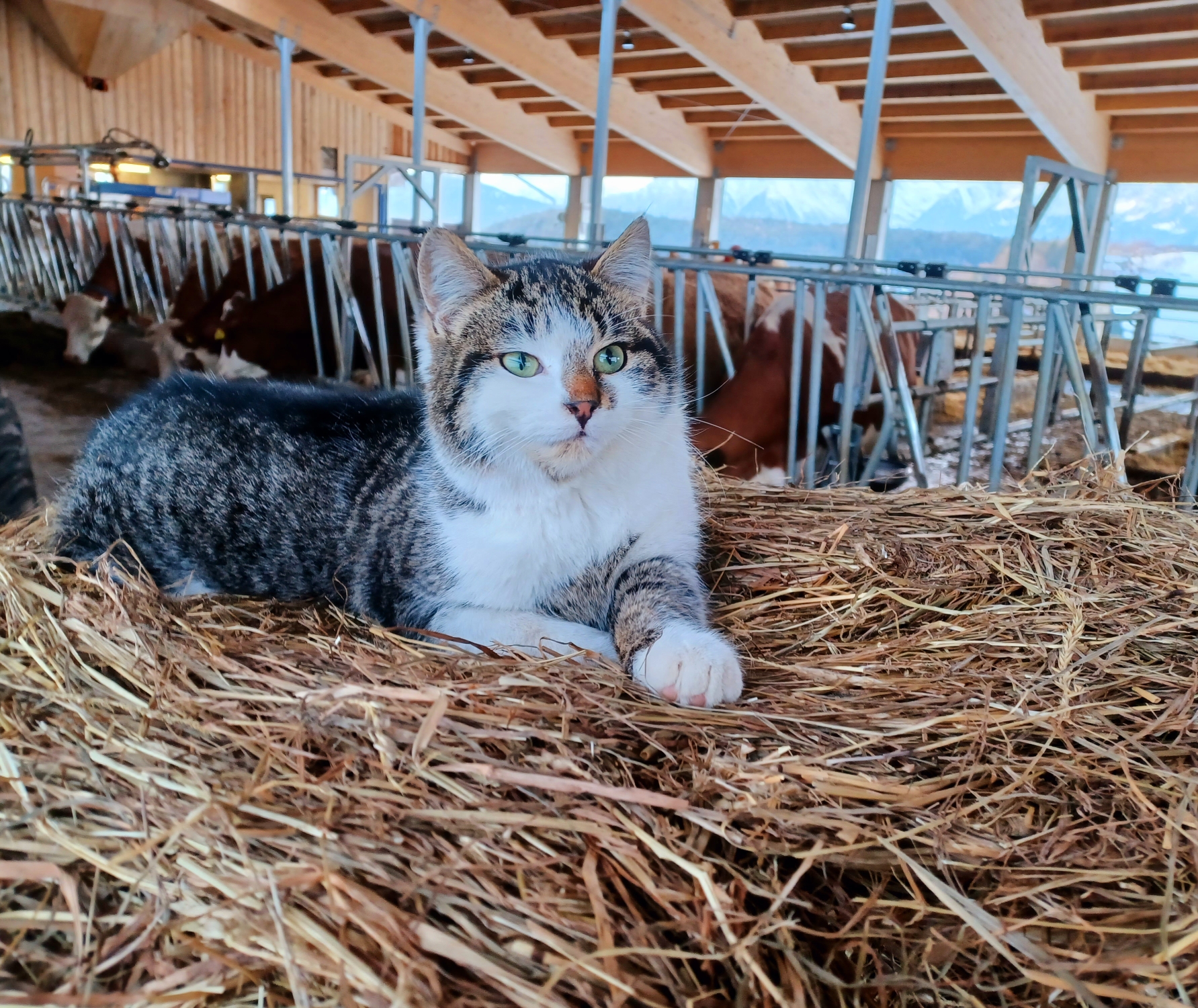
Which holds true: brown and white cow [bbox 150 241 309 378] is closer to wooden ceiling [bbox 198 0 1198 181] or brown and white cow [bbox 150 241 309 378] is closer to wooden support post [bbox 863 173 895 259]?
wooden ceiling [bbox 198 0 1198 181]

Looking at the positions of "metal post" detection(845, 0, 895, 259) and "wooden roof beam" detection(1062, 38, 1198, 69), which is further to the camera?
"wooden roof beam" detection(1062, 38, 1198, 69)

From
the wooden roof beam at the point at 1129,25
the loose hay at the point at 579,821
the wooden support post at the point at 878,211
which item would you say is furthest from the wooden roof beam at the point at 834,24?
the loose hay at the point at 579,821

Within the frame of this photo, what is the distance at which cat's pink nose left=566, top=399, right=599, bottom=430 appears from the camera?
5.60 ft

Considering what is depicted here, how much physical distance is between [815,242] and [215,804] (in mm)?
14501

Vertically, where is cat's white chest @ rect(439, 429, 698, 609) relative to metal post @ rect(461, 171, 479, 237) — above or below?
below

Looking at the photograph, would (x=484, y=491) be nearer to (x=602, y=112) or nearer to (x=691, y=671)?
(x=691, y=671)

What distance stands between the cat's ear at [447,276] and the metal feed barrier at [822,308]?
138 cm

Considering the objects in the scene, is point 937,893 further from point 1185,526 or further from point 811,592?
point 1185,526

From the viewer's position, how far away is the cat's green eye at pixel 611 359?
188 cm

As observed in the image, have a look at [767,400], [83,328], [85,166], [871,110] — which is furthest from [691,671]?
[85,166]

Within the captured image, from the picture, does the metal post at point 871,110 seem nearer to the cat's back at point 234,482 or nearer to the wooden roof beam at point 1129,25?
the wooden roof beam at point 1129,25

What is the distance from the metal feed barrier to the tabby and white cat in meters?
1.31

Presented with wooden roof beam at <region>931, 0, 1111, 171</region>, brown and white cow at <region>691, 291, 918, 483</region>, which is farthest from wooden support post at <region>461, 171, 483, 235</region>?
brown and white cow at <region>691, 291, 918, 483</region>

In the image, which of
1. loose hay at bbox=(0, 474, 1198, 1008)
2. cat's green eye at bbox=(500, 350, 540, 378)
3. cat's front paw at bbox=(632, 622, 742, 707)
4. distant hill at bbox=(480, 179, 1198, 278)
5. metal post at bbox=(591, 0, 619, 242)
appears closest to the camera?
loose hay at bbox=(0, 474, 1198, 1008)
